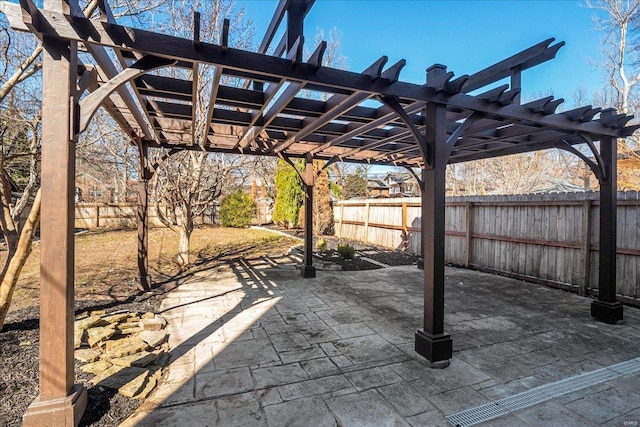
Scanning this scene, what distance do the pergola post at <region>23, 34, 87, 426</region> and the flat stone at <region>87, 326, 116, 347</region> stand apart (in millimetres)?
1122

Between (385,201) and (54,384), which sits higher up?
(385,201)

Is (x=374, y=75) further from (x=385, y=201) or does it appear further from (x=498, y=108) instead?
(x=385, y=201)

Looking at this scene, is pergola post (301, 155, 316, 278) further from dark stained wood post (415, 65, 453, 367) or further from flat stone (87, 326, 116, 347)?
flat stone (87, 326, 116, 347)

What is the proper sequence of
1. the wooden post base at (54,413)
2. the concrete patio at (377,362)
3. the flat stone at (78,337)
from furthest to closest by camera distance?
1. the flat stone at (78,337)
2. the concrete patio at (377,362)
3. the wooden post base at (54,413)

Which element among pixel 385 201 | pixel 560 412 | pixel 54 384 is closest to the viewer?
pixel 54 384

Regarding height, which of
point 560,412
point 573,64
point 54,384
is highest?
point 573,64

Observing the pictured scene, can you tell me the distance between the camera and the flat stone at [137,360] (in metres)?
2.66

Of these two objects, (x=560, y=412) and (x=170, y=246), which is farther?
(x=170, y=246)

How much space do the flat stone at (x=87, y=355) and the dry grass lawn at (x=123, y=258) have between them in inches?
66.8

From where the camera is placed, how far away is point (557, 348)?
10.5ft

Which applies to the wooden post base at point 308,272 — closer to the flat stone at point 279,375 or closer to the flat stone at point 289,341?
the flat stone at point 289,341

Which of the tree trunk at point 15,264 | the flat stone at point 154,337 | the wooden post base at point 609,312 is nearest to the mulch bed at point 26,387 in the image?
the tree trunk at point 15,264

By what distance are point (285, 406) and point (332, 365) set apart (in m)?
0.68

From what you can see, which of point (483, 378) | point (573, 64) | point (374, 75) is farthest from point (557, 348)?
point (573, 64)
